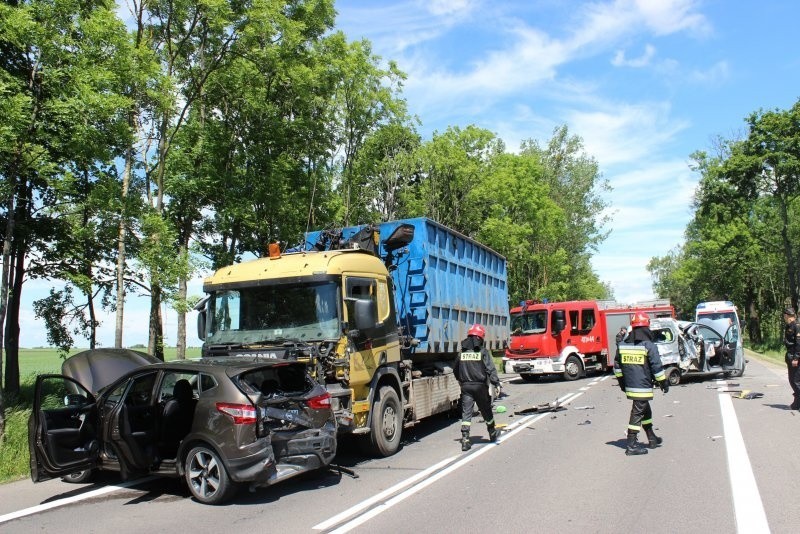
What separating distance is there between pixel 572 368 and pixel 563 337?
3.67 ft

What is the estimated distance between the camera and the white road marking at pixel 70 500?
637 cm

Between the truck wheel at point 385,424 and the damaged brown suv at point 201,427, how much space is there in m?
1.55

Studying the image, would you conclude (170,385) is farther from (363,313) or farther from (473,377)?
(473,377)

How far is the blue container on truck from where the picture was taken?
34.4ft

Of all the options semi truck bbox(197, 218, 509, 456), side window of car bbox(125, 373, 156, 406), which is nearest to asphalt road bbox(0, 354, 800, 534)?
semi truck bbox(197, 218, 509, 456)

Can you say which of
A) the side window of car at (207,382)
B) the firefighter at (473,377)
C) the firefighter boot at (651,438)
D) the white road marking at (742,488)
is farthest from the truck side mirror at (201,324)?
the white road marking at (742,488)

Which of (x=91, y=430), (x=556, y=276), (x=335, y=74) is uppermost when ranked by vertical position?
(x=335, y=74)

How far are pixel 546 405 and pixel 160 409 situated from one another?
9168 mm

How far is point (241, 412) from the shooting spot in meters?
6.27

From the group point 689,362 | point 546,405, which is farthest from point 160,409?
point 689,362

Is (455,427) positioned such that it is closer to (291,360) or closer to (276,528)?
(291,360)

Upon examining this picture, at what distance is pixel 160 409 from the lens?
7156 millimetres

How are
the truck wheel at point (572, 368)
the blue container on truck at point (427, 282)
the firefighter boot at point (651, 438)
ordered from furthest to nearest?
the truck wheel at point (572, 368), the blue container on truck at point (427, 282), the firefighter boot at point (651, 438)

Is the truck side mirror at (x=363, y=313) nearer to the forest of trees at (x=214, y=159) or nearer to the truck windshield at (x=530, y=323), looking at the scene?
the forest of trees at (x=214, y=159)
